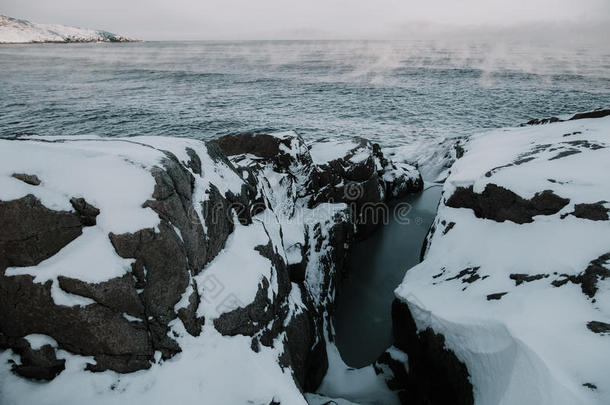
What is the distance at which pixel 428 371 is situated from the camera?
827 cm

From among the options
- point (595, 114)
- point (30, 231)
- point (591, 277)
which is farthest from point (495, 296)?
point (595, 114)

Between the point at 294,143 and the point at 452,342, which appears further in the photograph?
the point at 294,143

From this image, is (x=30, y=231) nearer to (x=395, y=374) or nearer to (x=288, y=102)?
(x=395, y=374)

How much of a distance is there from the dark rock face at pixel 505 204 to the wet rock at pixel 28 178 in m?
11.5

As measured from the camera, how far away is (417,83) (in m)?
60.8

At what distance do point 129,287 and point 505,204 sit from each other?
10.4 metres

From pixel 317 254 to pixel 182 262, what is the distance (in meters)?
6.48

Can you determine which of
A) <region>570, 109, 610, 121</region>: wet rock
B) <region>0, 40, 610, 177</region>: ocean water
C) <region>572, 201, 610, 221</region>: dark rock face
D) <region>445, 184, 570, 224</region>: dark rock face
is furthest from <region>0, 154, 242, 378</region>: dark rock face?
<region>0, 40, 610, 177</region>: ocean water

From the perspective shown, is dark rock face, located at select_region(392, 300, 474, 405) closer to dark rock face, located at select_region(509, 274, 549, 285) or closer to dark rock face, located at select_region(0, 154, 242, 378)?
dark rock face, located at select_region(509, 274, 549, 285)

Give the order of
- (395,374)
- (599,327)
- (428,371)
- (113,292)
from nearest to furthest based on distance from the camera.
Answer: (113,292)
(599,327)
(428,371)
(395,374)

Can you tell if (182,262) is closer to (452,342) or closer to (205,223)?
(205,223)

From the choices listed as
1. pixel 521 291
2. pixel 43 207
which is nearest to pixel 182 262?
pixel 43 207

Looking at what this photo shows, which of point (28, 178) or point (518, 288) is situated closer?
point (28, 178)

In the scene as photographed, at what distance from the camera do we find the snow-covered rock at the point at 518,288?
18.0 ft
